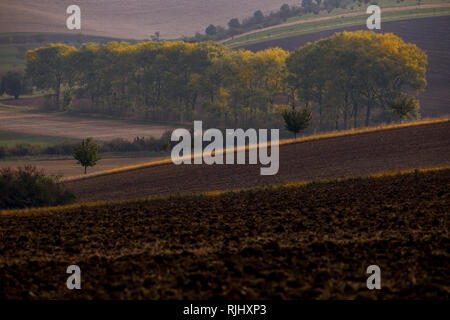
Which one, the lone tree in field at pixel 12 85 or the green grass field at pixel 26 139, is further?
the lone tree in field at pixel 12 85

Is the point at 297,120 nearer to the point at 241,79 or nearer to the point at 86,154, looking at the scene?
the point at 86,154

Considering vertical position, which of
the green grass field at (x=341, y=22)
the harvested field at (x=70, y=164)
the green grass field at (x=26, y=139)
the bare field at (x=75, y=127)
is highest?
the green grass field at (x=341, y=22)

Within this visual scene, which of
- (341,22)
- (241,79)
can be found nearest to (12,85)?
(241,79)

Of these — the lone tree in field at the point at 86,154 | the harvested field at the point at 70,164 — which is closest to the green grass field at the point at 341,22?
the harvested field at the point at 70,164

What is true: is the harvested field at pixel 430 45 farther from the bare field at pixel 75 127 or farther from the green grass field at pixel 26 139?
the green grass field at pixel 26 139

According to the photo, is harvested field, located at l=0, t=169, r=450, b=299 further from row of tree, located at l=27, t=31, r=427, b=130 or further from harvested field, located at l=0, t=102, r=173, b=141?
harvested field, located at l=0, t=102, r=173, b=141
